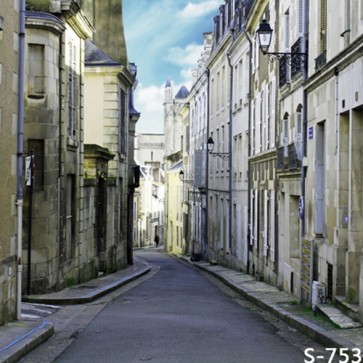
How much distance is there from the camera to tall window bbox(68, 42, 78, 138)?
64.5 feet

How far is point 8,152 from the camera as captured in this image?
11453 mm

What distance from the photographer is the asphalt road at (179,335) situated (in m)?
9.52

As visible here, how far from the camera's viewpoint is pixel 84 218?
21547 mm

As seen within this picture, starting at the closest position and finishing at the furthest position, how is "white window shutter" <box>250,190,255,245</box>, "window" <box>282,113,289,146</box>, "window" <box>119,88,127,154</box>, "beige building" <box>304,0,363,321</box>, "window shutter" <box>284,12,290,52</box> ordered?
"beige building" <box>304,0,363,321</box>
"window shutter" <box>284,12,290,52</box>
"window" <box>282,113,289,146</box>
"white window shutter" <box>250,190,255,245</box>
"window" <box>119,88,127,154</box>

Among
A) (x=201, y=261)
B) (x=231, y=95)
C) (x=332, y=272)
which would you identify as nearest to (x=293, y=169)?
(x=332, y=272)

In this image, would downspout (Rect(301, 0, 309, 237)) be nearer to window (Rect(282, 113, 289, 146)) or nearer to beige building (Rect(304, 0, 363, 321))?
beige building (Rect(304, 0, 363, 321))

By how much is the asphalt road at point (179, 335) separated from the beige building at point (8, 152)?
132cm

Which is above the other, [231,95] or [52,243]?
[231,95]

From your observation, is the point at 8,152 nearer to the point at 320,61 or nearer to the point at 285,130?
the point at 320,61

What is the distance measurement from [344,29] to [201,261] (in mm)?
28577

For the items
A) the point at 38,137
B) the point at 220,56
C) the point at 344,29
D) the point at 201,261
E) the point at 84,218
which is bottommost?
the point at 201,261

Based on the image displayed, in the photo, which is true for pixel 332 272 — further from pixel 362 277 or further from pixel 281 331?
pixel 362 277

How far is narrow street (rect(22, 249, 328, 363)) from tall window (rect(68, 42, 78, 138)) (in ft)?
15.6

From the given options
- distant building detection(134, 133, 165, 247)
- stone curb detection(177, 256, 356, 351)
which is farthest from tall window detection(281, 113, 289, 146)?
distant building detection(134, 133, 165, 247)
